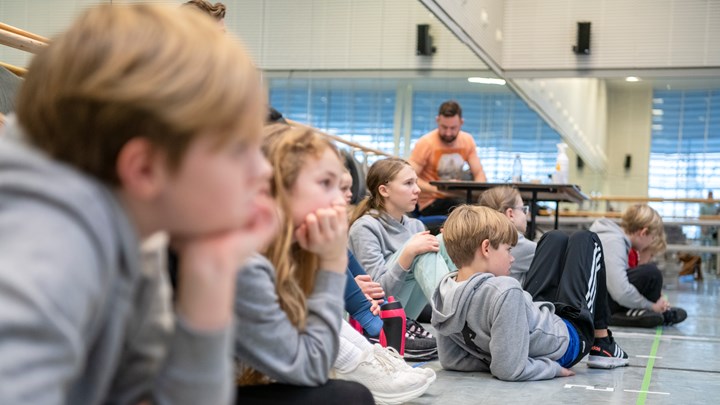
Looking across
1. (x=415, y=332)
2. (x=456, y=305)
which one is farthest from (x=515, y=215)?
(x=456, y=305)

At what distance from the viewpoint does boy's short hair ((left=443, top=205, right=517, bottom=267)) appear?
2.78 meters

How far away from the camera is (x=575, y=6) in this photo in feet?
27.0

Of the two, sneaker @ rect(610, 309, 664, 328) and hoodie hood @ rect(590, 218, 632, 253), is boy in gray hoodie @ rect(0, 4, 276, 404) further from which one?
sneaker @ rect(610, 309, 664, 328)

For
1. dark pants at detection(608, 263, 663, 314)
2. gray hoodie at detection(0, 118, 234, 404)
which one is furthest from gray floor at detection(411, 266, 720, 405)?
gray hoodie at detection(0, 118, 234, 404)

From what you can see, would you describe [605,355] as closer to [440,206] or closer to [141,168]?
[440,206]

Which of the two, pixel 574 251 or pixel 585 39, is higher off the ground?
pixel 585 39

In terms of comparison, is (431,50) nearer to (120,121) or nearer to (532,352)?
(532,352)

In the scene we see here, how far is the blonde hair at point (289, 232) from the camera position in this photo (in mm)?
1271

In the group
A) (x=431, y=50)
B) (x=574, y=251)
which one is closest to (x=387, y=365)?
(x=574, y=251)

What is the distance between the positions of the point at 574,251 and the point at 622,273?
161cm

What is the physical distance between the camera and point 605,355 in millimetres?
3031

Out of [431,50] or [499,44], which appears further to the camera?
[499,44]

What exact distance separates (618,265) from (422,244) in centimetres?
185

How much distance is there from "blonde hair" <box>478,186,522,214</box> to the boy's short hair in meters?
0.84
